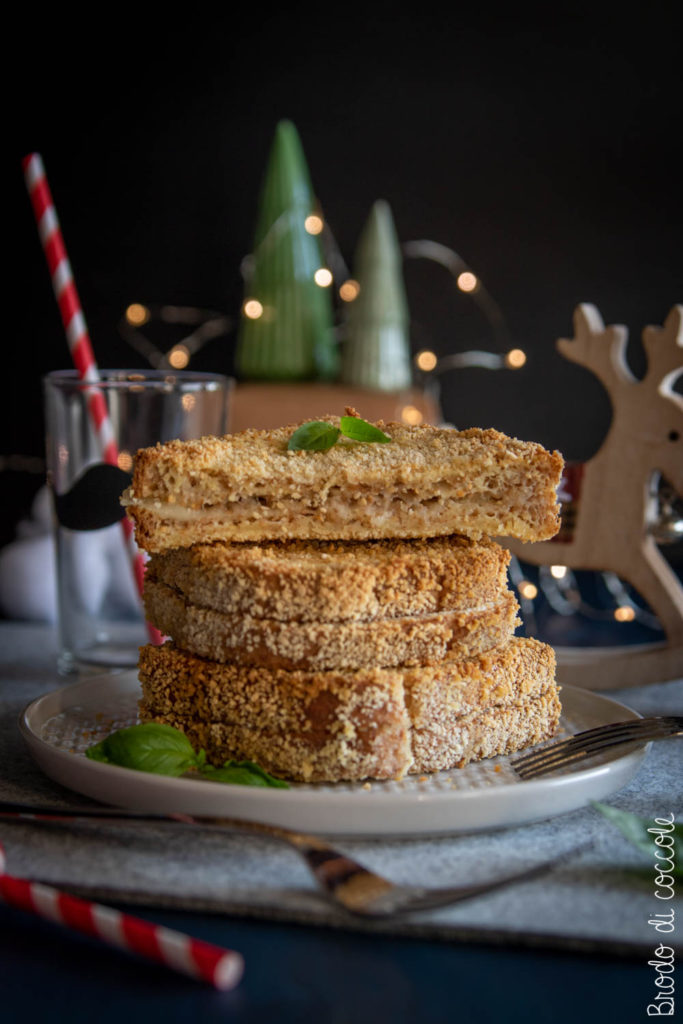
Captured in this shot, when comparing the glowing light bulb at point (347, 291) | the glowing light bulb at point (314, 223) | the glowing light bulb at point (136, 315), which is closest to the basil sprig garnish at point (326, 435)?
the glowing light bulb at point (314, 223)

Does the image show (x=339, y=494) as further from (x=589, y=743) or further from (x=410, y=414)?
(x=410, y=414)

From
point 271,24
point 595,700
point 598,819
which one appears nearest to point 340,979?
point 598,819

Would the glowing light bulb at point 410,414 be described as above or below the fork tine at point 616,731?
above

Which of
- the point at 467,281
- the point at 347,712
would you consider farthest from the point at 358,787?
the point at 467,281

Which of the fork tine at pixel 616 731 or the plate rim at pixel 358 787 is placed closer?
the plate rim at pixel 358 787

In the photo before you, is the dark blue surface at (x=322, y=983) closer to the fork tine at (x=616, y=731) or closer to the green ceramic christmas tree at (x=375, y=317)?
the fork tine at (x=616, y=731)

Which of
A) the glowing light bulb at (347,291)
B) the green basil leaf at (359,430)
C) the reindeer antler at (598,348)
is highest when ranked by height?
the glowing light bulb at (347,291)
